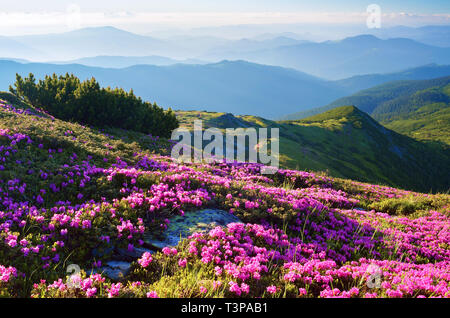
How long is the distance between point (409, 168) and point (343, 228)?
172225 millimetres

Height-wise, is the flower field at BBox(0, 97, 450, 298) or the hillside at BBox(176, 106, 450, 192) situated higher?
the flower field at BBox(0, 97, 450, 298)

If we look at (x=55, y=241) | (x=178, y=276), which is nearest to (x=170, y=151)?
(x=55, y=241)

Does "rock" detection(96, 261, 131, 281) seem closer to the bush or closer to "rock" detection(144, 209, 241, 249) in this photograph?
"rock" detection(144, 209, 241, 249)

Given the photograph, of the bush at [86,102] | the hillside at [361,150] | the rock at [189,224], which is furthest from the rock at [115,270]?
the hillside at [361,150]

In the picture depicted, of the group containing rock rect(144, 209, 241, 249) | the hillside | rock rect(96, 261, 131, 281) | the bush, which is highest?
the bush

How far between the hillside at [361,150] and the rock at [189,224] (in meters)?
82.5

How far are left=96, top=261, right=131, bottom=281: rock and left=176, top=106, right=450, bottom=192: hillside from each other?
85.8 metres

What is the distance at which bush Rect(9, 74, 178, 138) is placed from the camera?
97.3 ft

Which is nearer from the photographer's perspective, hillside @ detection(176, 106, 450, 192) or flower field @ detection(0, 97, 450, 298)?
flower field @ detection(0, 97, 450, 298)

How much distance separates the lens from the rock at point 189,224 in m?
7.54

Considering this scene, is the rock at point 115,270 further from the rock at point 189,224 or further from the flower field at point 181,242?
the rock at point 189,224

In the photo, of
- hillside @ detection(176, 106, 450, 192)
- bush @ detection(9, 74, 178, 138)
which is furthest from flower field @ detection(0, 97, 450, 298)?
hillside @ detection(176, 106, 450, 192)

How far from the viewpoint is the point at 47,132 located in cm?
1484
